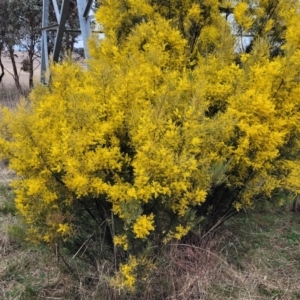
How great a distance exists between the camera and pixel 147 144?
7.66 feet

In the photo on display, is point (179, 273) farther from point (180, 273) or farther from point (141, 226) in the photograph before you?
point (141, 226)

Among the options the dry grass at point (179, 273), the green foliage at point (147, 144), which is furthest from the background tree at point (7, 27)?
the green foliage at point (147, 144)

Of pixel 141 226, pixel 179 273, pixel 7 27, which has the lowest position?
pixel 179 273

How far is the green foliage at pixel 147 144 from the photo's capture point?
96.2 inches

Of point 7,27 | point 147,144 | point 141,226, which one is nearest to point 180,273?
point 141,226

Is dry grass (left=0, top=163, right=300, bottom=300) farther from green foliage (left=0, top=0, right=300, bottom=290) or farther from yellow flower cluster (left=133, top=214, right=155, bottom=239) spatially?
yellow flower cluster (left=133, top=214, right=155, bottom=239)

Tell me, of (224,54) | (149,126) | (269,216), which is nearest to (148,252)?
(149,126)

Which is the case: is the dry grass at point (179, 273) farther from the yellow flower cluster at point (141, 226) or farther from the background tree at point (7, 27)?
the background tree at point (7, 27)

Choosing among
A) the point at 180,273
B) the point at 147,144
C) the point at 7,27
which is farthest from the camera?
the point at 7,27

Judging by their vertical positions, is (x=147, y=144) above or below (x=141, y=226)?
above

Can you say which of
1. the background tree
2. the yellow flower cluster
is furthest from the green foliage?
the background tree

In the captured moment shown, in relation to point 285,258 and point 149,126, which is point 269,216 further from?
point 149,126

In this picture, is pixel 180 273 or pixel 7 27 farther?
pixel 7 27

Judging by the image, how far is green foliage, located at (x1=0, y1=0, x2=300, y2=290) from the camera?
8.02 ft
